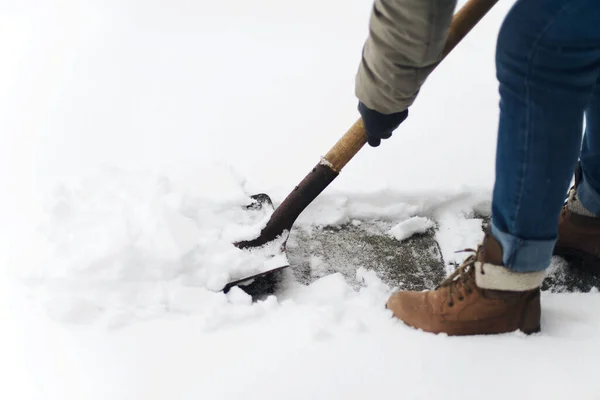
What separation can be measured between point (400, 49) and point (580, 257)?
0.88 metres

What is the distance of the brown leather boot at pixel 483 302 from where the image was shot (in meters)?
1.17

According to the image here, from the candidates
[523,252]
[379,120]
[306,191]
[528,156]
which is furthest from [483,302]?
[306,191]

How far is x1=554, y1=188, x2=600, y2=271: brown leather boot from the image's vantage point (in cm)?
147

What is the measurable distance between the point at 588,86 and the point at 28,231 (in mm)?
1387

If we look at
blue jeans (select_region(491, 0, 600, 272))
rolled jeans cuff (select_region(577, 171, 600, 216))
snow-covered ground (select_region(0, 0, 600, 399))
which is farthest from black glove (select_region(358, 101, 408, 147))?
rolled jeans cuff (select_region(577, 171, 600, 216))

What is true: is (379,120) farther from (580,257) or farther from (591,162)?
(580,257)

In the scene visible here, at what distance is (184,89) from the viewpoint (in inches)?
90.5

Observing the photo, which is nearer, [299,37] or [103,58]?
[103,58]

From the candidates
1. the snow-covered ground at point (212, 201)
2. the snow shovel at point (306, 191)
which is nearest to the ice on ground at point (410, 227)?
the snow-covered ground at point (212, 201)

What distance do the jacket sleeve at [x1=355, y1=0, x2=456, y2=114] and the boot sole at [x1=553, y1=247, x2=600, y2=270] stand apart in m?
0.70

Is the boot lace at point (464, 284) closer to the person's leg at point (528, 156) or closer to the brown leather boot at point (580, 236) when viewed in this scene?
the person's leg at point (528, 156)

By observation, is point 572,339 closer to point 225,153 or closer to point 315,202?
point 315,202

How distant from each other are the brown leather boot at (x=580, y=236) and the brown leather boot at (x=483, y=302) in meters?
0.38

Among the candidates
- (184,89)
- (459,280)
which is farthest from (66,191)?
(459,280)
